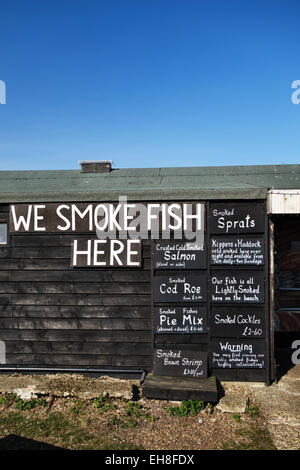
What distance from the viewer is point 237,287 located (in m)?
6.91

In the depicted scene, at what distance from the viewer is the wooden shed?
22.6 feet

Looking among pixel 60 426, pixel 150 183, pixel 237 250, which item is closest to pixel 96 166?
pixel 150 183

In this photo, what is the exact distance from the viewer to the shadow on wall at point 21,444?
518 centimetres

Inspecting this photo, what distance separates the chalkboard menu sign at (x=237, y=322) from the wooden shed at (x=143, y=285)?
0.07 feet

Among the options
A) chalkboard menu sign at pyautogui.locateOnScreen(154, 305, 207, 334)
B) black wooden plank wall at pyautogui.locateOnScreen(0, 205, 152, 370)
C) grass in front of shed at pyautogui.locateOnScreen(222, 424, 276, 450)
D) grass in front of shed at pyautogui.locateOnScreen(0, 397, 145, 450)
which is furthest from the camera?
black wooden plank wall at pyautogui.locateOnScreen(0, 205, 152, 370)

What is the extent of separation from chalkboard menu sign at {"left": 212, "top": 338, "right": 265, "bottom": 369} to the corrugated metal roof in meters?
2.90

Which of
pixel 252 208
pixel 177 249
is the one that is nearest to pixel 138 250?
pixel 177 249

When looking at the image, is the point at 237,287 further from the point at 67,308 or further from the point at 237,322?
the point at 67,308

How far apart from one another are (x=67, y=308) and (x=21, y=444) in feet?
8.49

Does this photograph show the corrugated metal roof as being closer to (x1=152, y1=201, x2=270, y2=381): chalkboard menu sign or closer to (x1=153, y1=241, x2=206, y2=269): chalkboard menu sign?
(x1=152, y1=201, x2=270, y2=381): chalkboard menu sign

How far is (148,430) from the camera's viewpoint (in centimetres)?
556

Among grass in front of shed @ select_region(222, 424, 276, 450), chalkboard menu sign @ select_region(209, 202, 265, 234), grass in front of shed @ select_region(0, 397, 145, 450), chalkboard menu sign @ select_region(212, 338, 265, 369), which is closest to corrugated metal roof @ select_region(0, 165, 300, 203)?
A: chalkboard menu sign @ select_region(209, 202, 265, 234)

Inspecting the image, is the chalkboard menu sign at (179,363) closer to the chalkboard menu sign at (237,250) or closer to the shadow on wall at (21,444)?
the chalkboard menu sign at (237,250)

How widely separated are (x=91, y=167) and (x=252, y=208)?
526 centimetres
